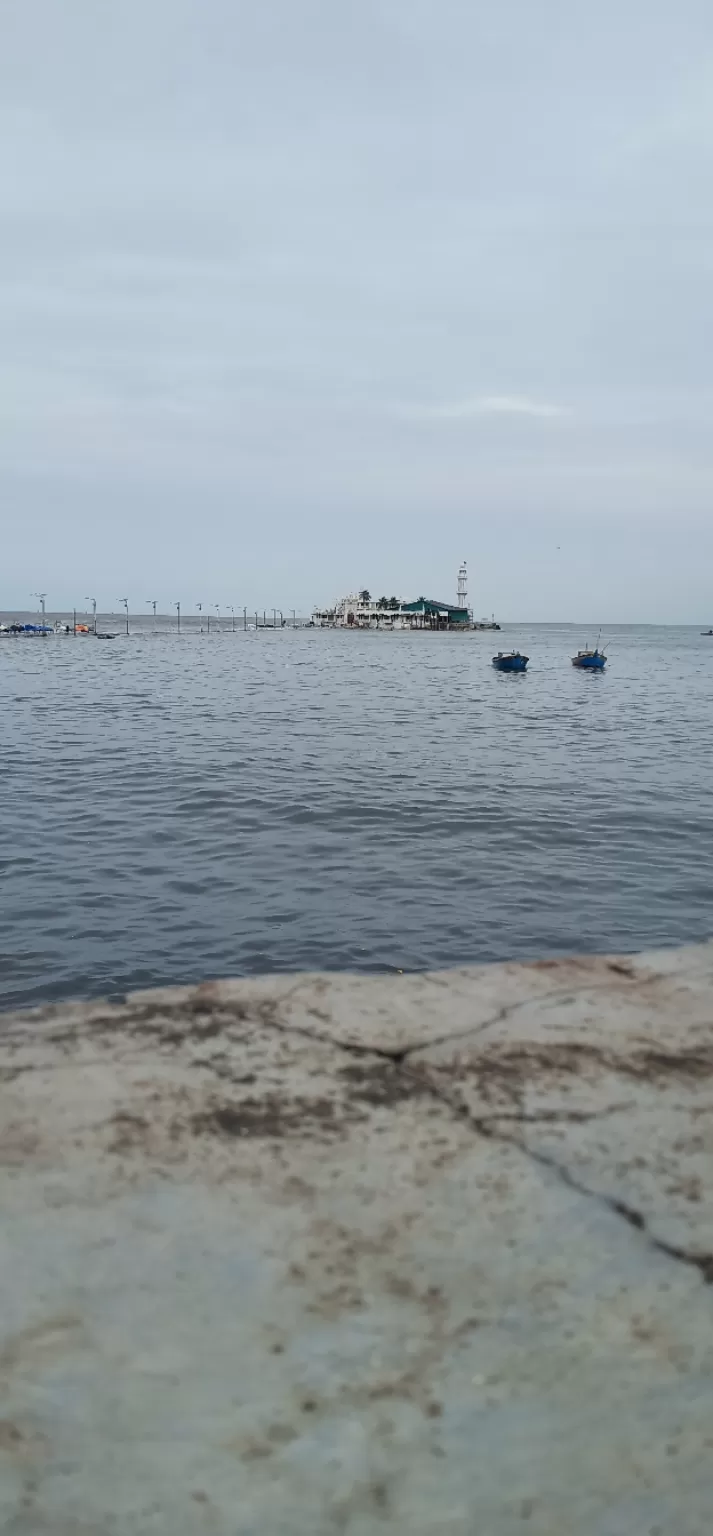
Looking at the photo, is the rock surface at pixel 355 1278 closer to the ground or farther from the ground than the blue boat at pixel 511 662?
closer to the ground

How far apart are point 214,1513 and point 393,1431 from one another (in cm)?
31

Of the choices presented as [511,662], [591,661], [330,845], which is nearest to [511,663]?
[511,662]

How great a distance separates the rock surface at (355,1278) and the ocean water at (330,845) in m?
4.17

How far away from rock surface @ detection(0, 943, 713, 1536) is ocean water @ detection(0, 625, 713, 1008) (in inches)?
164

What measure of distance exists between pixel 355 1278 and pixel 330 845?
912cm

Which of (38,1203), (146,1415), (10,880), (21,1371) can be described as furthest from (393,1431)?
(10,880)

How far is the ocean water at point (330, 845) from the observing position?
767cm

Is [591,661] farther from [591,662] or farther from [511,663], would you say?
[511,663]

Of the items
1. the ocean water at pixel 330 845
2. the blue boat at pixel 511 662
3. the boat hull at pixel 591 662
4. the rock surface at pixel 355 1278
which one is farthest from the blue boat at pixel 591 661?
the rock surface at pixel 355 1278

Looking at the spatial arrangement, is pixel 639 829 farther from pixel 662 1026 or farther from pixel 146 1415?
pixel 146 1415

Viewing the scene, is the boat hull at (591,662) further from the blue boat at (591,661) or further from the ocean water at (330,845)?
the ocean water at (330,845)

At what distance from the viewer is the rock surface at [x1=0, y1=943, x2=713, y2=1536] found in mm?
1503

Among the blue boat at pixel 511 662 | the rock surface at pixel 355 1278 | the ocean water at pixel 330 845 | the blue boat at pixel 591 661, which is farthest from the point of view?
the blue boat at pixel 591 661

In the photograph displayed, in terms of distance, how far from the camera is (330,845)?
11047 mm
